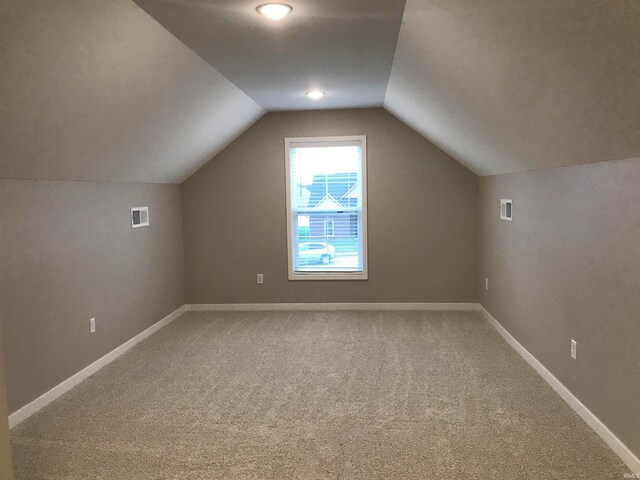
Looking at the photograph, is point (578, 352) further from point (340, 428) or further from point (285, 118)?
point (285, 118)

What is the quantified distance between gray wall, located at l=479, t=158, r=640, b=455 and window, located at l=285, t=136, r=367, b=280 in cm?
176

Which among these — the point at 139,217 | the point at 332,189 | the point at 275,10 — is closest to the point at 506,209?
the point at 332,189

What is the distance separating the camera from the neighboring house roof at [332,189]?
5.57 meters

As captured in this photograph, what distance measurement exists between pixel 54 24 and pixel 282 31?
1147mm

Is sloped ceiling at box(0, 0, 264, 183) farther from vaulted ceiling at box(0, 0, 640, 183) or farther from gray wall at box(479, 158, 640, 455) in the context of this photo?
gray wall at box(479, 158, 640, 455)

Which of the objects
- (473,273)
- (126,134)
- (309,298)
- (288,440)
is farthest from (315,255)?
(288,440)

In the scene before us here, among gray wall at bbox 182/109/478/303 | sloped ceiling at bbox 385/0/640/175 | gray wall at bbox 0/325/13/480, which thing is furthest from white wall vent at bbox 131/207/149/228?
gray wall at bbox 0/325/13/480

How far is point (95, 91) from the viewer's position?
2748mm

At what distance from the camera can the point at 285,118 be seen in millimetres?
5496

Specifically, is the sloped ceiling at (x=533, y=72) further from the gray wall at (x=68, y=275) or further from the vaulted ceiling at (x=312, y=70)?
the gray wall at (x=68, y=275)

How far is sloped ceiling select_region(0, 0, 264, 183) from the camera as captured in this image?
2.14 m

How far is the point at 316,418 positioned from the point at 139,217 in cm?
267

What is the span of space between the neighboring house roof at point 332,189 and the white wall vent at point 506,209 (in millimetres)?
1659

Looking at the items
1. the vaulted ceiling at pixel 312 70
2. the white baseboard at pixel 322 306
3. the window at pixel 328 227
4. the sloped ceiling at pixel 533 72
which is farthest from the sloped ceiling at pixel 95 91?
the white baseboard at pixel 322 306
